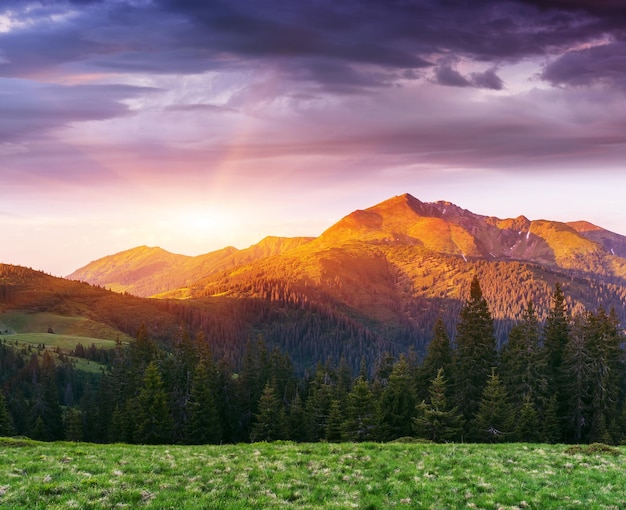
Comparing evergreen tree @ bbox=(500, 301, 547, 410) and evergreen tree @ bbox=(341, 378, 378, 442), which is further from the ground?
evergreen tree @ bbox=(500, 301, 547, 410)

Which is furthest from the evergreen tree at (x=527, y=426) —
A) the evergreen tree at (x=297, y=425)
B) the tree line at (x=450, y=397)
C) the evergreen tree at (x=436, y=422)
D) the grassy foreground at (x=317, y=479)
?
the evergreen tree at (x=297, y=425)

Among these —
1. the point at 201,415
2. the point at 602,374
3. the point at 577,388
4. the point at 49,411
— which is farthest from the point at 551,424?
the point at 49,411

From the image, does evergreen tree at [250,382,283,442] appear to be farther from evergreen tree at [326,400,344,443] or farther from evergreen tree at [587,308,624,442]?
evergreen tree at [587,308,624,442]

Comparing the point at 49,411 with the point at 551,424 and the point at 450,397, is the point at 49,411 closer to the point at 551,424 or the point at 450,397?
the point at 450,397

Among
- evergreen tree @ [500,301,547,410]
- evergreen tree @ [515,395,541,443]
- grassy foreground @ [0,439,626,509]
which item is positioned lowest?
evergreen tree @ [515,395,541,443]

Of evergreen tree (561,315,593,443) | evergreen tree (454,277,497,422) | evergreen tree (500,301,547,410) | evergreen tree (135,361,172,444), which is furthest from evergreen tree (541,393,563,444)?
evergreen tree (135,361,172,444)

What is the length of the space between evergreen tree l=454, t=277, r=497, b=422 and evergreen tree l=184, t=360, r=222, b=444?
38.6 meters

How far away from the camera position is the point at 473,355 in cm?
6588

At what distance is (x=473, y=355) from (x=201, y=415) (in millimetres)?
43377

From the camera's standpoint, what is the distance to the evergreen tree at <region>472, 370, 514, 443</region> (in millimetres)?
54156

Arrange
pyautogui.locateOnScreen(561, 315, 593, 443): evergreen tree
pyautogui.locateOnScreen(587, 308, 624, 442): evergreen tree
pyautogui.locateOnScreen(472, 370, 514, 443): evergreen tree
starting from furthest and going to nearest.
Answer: pyautogui.locateOnScreen(561, 315, 593, 443): evergreen tree
pyautogui.locateOnScreen(587, 308, 624, 442): evergreen tree
pyautogui.locateOnScreen(472, 370, 514, 443): evergreen tree

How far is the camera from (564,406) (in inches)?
2598

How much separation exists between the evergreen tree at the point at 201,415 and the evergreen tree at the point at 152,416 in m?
4.09

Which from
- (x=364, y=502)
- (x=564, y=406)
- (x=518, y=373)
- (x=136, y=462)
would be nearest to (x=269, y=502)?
(x=364, y=502)
